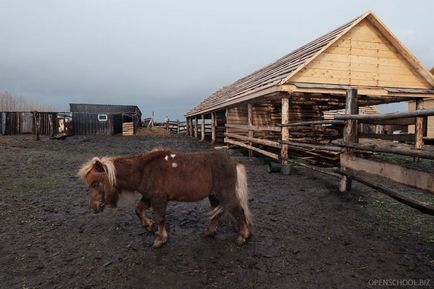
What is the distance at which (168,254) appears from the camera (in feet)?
12.5

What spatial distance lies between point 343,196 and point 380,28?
684 cm

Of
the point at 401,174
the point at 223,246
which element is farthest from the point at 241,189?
the point at 401,174

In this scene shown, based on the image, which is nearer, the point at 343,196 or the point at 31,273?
the point at 31,273

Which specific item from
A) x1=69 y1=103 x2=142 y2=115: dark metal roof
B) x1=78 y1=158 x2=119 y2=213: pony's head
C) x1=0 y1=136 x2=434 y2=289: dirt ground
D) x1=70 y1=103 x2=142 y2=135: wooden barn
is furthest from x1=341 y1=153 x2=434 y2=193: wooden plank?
x1=69 y1=103 x2=142 y2=115: dark metal roof

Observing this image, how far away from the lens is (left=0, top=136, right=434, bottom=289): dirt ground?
3260 millimetres

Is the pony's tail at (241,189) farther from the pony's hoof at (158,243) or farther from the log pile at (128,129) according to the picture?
the log pile at (128,129)

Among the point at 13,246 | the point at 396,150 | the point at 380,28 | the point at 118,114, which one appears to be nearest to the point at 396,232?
the point at 396,150

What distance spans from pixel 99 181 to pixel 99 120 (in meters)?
29.5

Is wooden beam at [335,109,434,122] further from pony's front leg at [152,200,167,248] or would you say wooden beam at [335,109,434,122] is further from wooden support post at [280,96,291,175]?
pony's front leg at [152,200,167,248]

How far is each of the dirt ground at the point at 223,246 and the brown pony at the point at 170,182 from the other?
33 centimetres

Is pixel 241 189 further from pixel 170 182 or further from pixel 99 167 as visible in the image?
pixel 99 167

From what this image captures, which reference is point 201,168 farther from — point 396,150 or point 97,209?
point 396,150

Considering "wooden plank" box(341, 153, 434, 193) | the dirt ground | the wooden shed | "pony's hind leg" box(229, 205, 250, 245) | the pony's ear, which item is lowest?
the dirt ground

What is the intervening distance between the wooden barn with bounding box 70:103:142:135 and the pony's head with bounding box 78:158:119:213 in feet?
89.9
